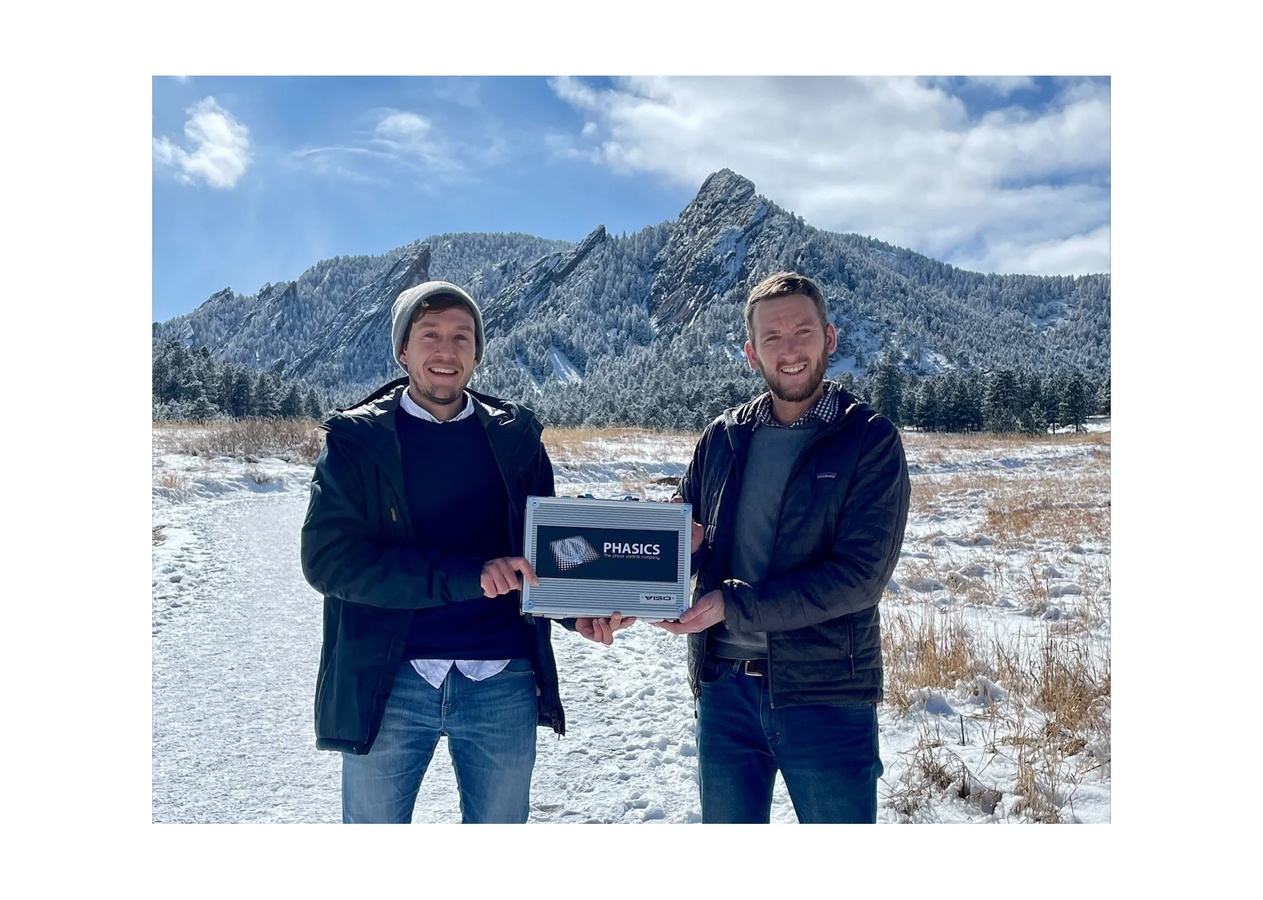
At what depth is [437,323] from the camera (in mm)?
2406

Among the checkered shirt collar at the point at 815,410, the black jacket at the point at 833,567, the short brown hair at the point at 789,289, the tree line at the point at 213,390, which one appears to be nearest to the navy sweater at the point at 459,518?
the black jacket at the point at 833,567

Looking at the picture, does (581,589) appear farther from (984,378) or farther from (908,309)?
(908,309)

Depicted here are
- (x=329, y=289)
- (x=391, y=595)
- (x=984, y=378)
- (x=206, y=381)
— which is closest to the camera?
(x=391, y=595)

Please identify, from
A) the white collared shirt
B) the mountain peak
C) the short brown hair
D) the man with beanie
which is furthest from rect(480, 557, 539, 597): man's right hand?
the mountain peak

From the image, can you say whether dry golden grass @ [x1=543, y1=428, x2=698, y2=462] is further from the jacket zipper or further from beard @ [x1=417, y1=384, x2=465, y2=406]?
the jacket zipper

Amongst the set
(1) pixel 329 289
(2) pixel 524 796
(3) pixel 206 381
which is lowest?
(2) pixel 524 796

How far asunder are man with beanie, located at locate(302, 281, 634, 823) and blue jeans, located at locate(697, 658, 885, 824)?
433 millimetres

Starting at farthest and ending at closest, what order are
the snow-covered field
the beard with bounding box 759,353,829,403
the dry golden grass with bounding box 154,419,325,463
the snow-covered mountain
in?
the snow-covered mountain → the dry golden grass with bounding box 154,419,325,463 → the snow-covered field → the beard with bounding box 759,353,829,403

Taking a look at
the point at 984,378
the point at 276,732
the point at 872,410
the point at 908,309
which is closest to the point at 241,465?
the point at 276,732

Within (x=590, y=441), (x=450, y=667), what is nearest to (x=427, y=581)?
(x=450, y=667)

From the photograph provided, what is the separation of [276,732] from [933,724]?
3.67 metres

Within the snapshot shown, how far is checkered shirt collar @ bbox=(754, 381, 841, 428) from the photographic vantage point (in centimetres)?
245

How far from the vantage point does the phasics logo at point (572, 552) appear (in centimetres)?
251

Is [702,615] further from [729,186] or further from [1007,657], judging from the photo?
[729,186]
